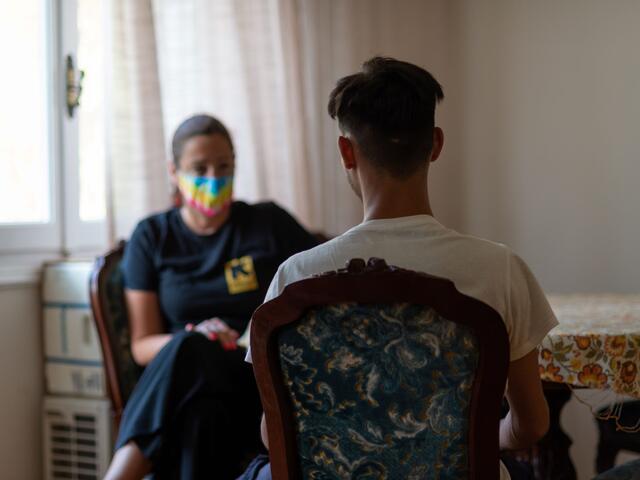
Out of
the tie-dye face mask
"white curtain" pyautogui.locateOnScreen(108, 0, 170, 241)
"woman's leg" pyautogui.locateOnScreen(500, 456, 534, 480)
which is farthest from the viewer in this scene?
"white curtain" pyautogui.locateOnScreen(108, 0, 170, 241)

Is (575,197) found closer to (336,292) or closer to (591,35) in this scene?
(591,35)

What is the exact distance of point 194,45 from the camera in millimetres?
2920

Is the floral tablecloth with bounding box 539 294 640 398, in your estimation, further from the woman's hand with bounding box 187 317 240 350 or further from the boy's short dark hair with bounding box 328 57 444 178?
the woman's hand with bounding box 187 317 240 350

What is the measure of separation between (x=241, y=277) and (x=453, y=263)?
1.31m

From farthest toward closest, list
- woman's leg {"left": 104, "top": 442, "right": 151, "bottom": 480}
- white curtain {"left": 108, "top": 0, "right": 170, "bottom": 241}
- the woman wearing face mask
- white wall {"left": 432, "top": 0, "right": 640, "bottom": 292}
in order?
white wall {"left": 432, "top": 0, "right": 640, "bottom": 292}
white curtain {"left": 108, "top": 0, "right": 170, "bottom": 241}
the woman wearing face mask
woman's leg {"left": 104, "top": 442, "right": 151, "bottom": 480}

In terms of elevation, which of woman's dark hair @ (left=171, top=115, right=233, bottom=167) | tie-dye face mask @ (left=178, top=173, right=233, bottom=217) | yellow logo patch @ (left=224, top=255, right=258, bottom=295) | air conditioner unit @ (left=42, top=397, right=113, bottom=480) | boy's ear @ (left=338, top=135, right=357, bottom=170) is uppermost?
woman's dark hair @ (left=171, top=115, right=233, bottom=167)

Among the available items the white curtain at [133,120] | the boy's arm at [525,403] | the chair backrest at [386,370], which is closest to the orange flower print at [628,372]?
the boy's arm at [525,403]

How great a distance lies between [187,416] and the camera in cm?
198

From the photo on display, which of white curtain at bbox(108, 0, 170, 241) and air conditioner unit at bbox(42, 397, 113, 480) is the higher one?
white curtain at bbox(108, 0, 170, 241)

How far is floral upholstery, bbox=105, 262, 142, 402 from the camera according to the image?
7.53ft

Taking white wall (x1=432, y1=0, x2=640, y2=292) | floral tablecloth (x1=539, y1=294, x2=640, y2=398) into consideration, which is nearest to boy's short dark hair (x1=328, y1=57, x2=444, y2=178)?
floral tablecloth (x1=539, y1=294, x2=640, y2=398)

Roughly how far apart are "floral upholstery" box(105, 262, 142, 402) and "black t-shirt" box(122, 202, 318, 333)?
0.03 meters

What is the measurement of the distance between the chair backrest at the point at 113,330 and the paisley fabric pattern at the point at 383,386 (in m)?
1.25

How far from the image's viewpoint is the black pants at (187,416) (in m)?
1.96
